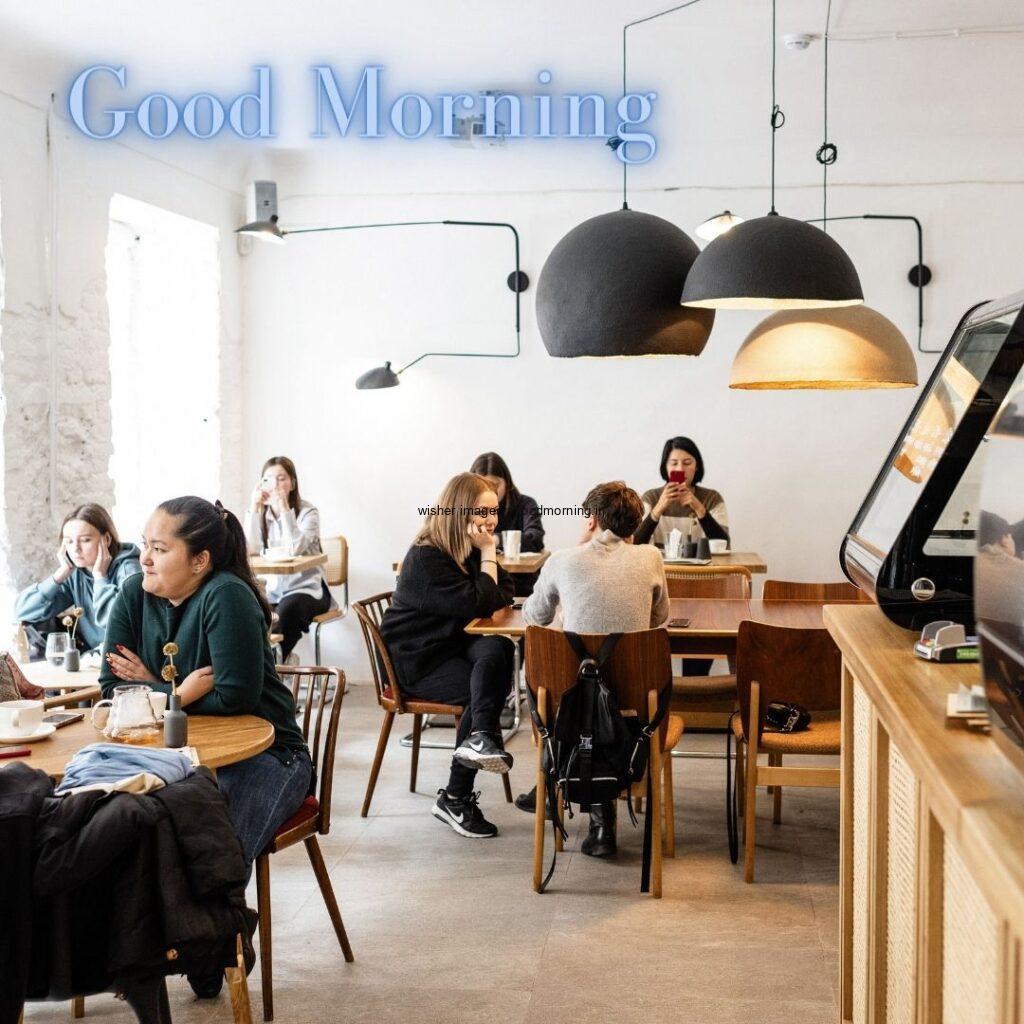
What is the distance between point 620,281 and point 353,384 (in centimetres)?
543

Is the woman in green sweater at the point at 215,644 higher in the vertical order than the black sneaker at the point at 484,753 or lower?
higher

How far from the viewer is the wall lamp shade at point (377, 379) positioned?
724 centimetres

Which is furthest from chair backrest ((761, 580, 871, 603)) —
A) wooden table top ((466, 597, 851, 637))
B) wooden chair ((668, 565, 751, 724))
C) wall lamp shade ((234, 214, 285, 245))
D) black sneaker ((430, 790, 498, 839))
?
wall lamp shade ((234, 214, 285, 245))

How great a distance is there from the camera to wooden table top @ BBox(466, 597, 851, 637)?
453cm

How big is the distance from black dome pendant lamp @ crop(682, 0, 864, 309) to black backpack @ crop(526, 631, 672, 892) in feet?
4.94

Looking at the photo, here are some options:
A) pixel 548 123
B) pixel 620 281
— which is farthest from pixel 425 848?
pixel 548 123

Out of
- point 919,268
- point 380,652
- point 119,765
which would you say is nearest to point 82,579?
point 380,652

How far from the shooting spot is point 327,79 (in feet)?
19.7

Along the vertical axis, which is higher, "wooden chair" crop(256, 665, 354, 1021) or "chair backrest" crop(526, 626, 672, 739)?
"chair backrest" crop(526, 626, 672, 739)

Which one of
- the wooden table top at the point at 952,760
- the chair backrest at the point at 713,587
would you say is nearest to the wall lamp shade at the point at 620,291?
the wooden table top at the point at 952,760

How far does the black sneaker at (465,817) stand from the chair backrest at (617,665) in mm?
846

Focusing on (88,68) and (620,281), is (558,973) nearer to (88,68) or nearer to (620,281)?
(620,281)

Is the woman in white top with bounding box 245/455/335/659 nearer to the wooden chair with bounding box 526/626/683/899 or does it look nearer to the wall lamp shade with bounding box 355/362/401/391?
the wall lamp shade with bounding box 355/362/401/391

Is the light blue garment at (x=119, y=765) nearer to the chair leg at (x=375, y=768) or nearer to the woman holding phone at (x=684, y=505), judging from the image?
the chair leg at (x=375, y=768)
